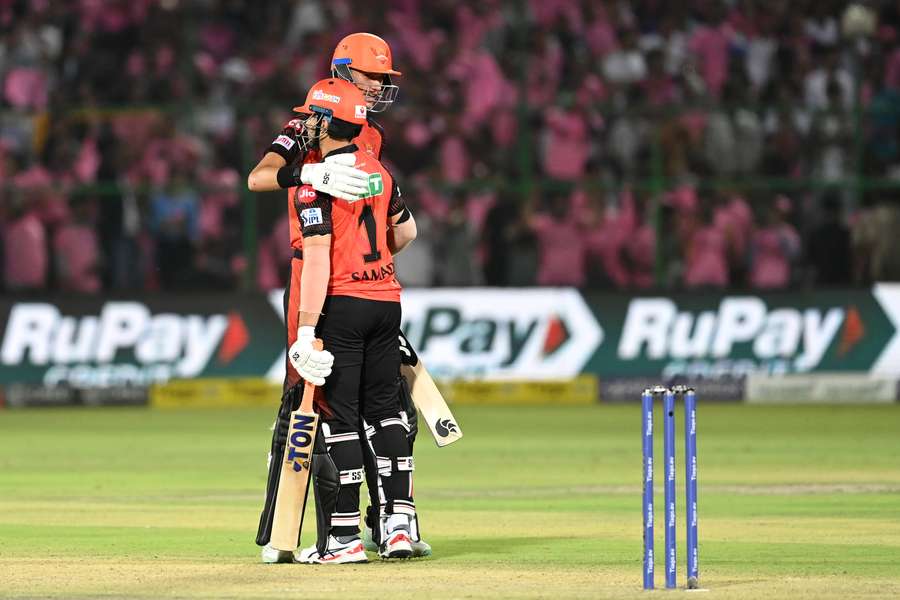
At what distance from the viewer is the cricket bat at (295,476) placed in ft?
30.5

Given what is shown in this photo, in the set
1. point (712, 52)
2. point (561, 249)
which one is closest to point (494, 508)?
point (561, 249)

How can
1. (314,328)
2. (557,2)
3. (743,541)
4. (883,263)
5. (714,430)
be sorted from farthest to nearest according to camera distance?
(557,2) → (883,263) → (714,430) → (743,541) → (314,328)

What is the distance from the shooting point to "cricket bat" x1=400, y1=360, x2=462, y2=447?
9.93 metres

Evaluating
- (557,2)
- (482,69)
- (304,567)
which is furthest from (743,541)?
(557,2)

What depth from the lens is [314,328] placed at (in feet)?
30.1

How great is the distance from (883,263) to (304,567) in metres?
14.4

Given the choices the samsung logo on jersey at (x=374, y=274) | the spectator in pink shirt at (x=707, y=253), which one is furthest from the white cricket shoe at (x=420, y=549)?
the spectator in pink shirt at (x=707, y=253)

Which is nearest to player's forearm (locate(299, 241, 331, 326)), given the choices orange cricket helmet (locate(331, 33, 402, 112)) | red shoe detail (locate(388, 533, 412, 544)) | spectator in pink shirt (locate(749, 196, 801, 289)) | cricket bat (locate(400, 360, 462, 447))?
cricket bat (locate(400, 360, 462, 447))

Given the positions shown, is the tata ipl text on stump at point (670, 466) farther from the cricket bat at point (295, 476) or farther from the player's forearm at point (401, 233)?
the player's forearm at point (401, 233)

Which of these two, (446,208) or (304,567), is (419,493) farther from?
(446,208)

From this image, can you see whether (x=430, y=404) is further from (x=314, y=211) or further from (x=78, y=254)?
(x=78, y=254)

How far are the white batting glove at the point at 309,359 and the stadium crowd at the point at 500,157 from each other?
12.9 metres

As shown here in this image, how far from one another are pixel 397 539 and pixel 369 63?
2498 mm

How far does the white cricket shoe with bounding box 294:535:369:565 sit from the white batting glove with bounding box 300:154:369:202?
1707 millimetres
